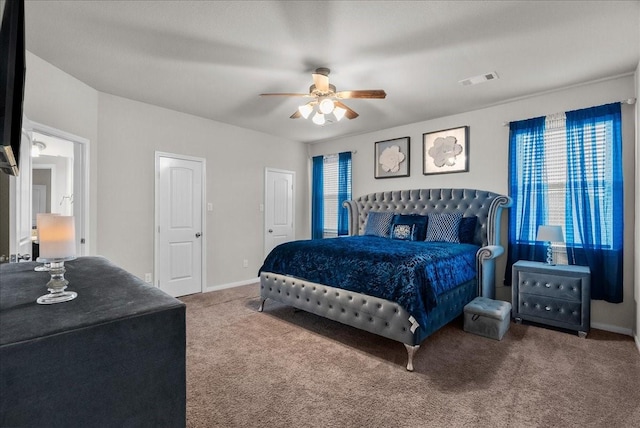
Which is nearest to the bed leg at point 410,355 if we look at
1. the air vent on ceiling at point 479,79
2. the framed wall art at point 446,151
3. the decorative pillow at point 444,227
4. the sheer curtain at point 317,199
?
the decorative pillow at point 444,227

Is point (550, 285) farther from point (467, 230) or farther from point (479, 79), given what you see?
point (479, 79)

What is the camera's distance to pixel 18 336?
2.21ft

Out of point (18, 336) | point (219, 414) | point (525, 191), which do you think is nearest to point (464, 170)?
point (525, 191)

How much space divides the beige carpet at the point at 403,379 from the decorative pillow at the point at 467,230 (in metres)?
1.11

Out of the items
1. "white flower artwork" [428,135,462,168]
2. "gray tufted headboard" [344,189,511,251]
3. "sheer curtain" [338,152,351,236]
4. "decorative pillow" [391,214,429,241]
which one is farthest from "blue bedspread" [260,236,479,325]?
"sheer curtain" [338,152,351,236]

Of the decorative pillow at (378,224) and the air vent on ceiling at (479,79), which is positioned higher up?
the air vent on ceiling at (479,79)

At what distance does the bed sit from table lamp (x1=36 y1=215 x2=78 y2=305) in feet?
7.05

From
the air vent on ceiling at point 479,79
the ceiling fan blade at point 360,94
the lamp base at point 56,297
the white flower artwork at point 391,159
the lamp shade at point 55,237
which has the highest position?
the air vent on ceiling at point 479,79

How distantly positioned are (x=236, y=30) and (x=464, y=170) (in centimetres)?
336

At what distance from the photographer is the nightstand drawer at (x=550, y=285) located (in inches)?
119

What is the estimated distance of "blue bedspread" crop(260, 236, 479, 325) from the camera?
2516 mm

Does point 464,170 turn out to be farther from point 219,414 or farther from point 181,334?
point 181,334

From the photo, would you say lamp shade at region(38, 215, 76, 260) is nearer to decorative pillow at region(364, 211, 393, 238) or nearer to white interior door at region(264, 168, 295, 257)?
decorative pillow at region(364, 211, 393, 238)

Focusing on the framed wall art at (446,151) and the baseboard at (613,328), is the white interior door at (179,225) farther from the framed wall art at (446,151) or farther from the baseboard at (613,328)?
the baseboard at (613,328)
